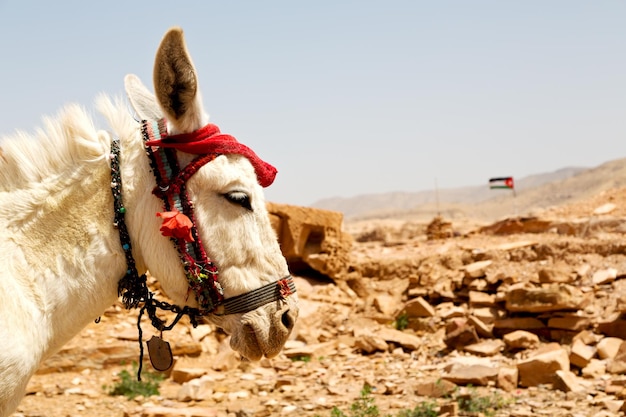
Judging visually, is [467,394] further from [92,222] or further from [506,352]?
[92,222]

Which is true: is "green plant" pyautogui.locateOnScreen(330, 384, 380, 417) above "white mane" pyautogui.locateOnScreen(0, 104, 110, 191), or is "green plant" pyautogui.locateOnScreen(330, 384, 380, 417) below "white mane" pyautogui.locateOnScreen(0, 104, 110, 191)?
below

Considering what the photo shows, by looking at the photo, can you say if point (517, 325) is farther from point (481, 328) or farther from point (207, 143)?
point (207, 143)

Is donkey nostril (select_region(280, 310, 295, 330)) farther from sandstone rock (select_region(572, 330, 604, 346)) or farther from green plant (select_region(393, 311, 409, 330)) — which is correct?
green plant (select_region(393, 311, 409, 330))

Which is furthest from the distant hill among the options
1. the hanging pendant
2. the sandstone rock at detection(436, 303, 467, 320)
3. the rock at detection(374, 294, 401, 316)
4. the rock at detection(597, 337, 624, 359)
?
the hanging pendant

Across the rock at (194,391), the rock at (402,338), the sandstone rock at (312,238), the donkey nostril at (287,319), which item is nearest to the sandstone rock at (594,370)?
the rock at (402,338)

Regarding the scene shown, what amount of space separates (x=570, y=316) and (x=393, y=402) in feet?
10.7

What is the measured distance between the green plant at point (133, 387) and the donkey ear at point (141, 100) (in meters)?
5.49

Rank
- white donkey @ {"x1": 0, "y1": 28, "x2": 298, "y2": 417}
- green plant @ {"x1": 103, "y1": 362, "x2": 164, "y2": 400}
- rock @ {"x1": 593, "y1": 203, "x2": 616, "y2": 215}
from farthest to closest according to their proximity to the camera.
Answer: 1. rock @ {"x1": 593, "y1": 203, "x2": 616, "y2": 215}
2. green plant @ {"x1": 103, "y1": 362, "x2": 164, "y2": 400}
3. white donkey @ {"x1": 0, "y1": 28, "x2": 298, "y2": 417}

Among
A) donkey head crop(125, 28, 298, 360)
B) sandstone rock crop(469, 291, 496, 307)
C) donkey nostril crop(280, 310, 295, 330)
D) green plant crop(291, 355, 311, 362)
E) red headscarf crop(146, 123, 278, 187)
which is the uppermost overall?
red headscarf crop(146, 123, 278, 187)

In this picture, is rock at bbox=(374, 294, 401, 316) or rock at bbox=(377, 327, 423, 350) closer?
rock at bbox=(377, 327, 423, 350)

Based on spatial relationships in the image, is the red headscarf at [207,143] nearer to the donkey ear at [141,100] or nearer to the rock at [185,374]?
the donkey ear at [141,100]

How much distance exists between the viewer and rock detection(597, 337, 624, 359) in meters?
7.44

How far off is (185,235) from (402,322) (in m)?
8.38

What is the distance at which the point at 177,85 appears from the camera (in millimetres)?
2150
